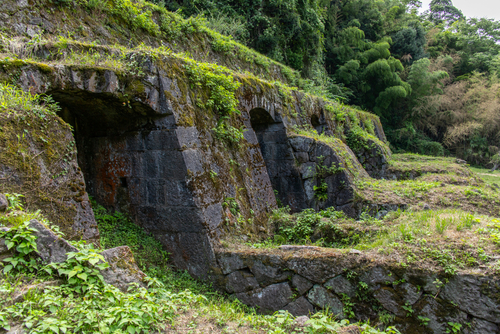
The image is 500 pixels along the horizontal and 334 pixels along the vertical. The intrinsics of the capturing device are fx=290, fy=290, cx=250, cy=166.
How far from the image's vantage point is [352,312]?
3.26 m

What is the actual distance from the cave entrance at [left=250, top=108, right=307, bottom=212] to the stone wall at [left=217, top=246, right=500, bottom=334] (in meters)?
3.62

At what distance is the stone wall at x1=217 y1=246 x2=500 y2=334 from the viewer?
281 centimetres

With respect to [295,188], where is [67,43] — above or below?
above

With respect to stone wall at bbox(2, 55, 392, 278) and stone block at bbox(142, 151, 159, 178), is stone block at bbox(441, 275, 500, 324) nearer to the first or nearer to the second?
stone wall at bbox(2, 55, 392, 278)

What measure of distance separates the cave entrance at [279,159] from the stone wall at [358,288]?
3618 millimetres

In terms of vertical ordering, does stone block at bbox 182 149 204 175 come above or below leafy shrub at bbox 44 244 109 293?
above

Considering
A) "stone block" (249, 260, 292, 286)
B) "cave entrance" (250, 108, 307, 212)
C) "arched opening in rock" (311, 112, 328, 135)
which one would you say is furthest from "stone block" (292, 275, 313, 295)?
"arched opening in rock" (311, 112, 328, 135)

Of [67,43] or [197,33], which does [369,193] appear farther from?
[197,33]

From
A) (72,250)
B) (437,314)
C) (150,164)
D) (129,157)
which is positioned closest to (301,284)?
(437,314)

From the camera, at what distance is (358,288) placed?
3.28 m

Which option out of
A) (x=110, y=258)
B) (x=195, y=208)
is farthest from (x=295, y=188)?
(x=110, y=258)

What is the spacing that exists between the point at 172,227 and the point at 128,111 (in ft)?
6.30

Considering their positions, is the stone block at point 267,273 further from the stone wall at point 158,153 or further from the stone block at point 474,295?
the stone block at point 474,295

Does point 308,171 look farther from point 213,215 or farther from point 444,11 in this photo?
point 444,11
